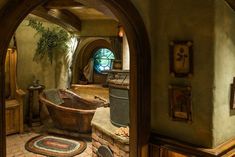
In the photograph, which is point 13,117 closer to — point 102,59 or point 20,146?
point 20,146

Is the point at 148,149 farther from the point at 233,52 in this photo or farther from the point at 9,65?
the point at 9,65

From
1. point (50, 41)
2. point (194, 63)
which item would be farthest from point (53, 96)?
point (194, 63)

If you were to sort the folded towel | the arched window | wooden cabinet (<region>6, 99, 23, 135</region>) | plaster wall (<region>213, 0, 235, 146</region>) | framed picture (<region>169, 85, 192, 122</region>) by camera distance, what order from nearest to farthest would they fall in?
plaster wall (<region>213, 0, 235, 146</region>), framed picture (<region>169, 85, 192, 122</region>), wooden cabinet (<region>6, 99, 23, 135</region>), the folded towel, the arched window

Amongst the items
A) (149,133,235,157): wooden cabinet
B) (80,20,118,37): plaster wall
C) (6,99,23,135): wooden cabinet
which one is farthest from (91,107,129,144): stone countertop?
(80,20,118,37): plaster wall

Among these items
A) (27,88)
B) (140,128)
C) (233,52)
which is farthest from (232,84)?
(27,88)

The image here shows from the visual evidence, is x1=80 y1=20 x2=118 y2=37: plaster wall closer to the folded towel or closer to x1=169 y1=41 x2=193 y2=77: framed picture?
the folded towel

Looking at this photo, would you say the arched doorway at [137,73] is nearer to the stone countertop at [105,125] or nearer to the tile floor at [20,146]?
the stone countertop at [105,125]

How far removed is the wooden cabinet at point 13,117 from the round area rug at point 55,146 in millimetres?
506

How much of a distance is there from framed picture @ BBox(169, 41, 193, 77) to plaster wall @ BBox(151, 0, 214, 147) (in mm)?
36

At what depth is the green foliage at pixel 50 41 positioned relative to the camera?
6.17m

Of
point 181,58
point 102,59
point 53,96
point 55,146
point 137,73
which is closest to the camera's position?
point 181,58

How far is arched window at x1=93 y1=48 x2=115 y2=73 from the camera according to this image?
22.1 ft

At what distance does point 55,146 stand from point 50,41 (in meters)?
2.68

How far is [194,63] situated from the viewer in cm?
190
